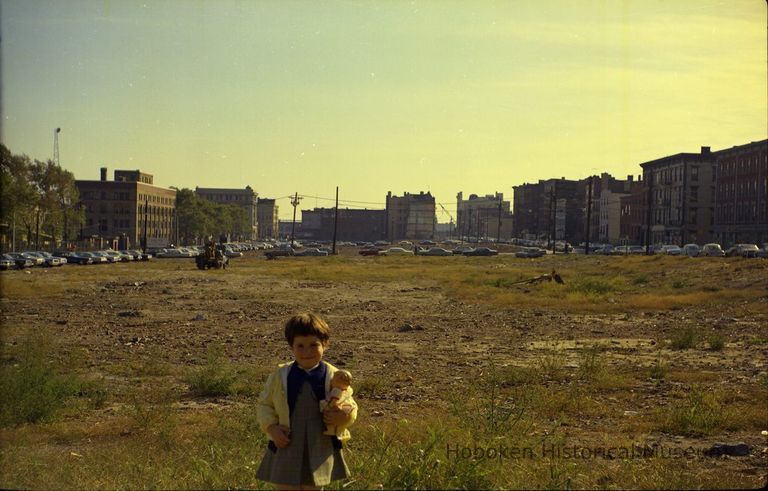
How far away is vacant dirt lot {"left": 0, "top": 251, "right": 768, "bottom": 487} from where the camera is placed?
30.7 ft

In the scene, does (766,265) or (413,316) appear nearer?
(413,316)

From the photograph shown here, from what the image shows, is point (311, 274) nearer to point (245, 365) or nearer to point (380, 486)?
point (245, 365)

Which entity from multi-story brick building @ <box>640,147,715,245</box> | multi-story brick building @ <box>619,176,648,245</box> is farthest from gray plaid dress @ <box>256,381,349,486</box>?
multi-story brick building @ <box>619,176,648,245</box>

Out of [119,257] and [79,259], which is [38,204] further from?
[79,259]

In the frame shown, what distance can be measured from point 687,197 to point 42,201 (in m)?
76.3

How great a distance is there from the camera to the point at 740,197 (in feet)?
285

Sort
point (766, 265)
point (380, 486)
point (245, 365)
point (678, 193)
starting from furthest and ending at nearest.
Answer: point (678, 193), point (766, 265), point (245, 365), point (380, 486)

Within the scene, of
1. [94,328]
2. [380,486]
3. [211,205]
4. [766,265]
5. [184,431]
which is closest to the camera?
[380,486]

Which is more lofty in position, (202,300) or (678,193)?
(678,193)

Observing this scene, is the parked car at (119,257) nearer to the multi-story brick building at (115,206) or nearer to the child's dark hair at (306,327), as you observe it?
the multi-story brick building at (115,206)

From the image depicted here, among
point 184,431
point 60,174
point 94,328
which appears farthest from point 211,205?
point 184,431

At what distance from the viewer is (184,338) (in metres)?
20.1

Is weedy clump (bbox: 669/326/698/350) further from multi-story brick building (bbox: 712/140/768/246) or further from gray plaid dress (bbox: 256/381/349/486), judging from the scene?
multi-story brick building (bbox: 712/140/768/246)

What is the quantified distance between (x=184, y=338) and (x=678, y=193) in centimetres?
9756
